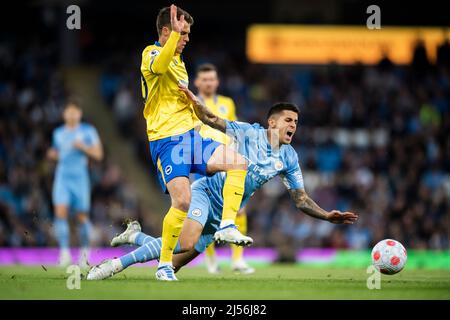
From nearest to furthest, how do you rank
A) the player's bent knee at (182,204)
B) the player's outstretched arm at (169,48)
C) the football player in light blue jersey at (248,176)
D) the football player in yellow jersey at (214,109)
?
the player's outstretched arm at (169,48)
the player's bent knee at (182,204)
the football player in light blue jersey at (248,176)
the football player in yellow jersey at (214,109)

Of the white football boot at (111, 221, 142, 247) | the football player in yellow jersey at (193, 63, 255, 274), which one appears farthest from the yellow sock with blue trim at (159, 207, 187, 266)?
the football player in yellow jersey at (193, 63, 255, 274)

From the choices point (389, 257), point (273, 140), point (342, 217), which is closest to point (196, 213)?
point (273, 140)

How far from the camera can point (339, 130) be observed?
74.1 ft

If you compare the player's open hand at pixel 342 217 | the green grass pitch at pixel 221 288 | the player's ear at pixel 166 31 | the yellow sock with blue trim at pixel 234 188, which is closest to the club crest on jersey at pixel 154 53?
the player's ear at pixel 166 31

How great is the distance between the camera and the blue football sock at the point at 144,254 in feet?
30.6

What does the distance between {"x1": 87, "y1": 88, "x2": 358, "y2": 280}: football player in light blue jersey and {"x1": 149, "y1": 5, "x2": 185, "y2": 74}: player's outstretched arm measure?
0.77 meters

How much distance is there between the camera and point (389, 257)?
9.61m

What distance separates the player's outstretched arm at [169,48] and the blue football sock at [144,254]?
181 centimetres

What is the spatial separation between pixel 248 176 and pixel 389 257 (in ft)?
5.60

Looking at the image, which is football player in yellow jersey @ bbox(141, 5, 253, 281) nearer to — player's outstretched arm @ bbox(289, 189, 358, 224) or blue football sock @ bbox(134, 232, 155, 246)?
blue football sock @ bbox(134, 232, 155, 246)

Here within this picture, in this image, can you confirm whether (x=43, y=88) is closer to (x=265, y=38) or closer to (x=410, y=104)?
(x=265, y=38)

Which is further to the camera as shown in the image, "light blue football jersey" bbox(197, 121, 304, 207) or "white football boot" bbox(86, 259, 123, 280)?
"light blue football jersey" bbox(197, 121, 304, 207)

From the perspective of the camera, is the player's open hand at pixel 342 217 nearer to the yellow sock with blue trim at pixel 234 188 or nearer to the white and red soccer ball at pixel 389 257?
the white and red soccer ball at pixel 389 257

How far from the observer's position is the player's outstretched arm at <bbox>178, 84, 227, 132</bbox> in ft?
30.5
